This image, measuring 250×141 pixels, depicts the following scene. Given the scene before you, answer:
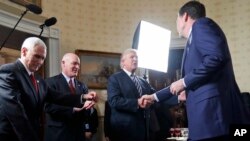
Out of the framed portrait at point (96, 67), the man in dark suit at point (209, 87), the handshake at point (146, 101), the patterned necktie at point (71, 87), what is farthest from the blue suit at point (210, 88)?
the framed portrait at point (96, 67)

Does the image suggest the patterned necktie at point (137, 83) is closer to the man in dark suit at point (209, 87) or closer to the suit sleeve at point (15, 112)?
the man in dark suit at point (209, 87)

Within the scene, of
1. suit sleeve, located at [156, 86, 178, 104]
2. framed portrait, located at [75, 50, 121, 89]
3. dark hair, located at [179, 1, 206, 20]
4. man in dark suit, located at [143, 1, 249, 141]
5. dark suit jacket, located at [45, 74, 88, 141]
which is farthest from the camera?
framed portrait, located at [75, 50, 121, 89]

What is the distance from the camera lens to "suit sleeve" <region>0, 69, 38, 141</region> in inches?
76.8

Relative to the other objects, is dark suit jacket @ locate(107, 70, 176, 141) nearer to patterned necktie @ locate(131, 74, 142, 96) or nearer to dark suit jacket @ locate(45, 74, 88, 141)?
patterned necktie @ locate(131, 74, 142, 96)

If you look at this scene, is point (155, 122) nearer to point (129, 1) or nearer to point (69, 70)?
point (69, 70)

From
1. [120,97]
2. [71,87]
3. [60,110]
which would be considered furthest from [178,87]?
[71,87]

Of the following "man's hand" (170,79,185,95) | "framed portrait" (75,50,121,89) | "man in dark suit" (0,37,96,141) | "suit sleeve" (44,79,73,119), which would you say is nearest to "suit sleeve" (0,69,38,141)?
"man in dark suit" (0,37,96,141)

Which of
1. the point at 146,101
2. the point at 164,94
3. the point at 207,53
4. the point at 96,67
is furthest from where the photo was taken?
the point at 96,67

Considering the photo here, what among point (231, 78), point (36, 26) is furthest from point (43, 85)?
point (36, 26)

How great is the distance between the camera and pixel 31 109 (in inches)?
84.7

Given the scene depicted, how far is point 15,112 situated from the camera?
196 centimetres

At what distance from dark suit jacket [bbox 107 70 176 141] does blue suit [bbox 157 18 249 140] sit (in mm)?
982

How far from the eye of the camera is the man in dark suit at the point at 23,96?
1962mm

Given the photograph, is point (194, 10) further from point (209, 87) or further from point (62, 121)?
point (62, 121)
